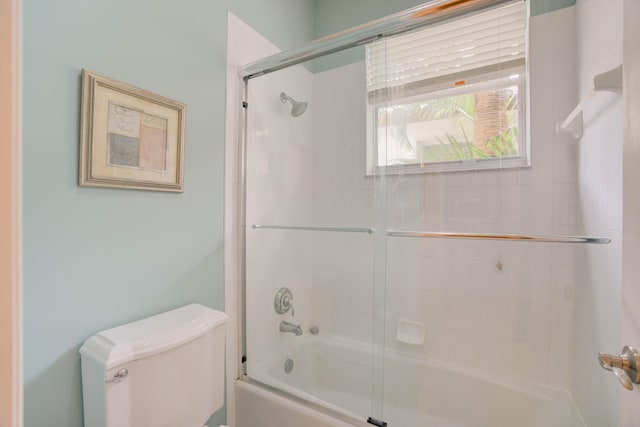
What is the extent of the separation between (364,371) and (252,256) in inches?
36.2

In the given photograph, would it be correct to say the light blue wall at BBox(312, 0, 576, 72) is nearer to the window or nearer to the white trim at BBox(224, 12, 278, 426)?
the window

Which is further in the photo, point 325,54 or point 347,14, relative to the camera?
point 347,14

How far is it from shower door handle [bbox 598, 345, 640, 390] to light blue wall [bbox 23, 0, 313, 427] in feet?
4.33

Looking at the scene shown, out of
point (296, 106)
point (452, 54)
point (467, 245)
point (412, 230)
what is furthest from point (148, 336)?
point (452, 54)

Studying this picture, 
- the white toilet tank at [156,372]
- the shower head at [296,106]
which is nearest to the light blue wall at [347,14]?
the shower head at [296,106]

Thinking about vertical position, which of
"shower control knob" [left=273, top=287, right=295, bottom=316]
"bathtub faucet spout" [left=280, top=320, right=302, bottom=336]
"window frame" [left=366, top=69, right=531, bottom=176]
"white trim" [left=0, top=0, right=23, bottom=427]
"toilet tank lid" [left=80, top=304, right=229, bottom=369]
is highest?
"window frame" [left=366, top=69, right=531, bottom=176]

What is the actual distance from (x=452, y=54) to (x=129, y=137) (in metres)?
1.65

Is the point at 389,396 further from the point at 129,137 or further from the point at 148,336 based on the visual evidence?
the point at 129,137

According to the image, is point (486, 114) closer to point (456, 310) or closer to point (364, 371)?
point (456, 310)

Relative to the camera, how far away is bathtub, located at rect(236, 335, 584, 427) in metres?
1.30

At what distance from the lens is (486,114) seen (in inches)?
58.6

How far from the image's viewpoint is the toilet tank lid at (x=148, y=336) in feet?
2.78

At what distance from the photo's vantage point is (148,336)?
921 millimetres

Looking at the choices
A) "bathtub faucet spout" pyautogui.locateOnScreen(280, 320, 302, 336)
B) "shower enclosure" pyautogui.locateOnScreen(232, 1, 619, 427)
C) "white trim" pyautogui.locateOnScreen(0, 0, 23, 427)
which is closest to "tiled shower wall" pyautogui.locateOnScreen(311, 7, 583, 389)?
"shower enclosure" pyautogui.locateOnScreen(232, 1, 619, 427)
